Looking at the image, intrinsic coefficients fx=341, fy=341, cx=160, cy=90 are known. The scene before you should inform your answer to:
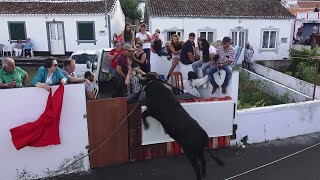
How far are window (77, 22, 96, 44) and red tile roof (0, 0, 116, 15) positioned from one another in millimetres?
771

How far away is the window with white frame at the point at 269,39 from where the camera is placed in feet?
73.3

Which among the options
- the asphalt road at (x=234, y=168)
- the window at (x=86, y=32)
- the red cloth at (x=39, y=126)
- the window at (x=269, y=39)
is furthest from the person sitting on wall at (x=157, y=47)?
the window at (x=269, y=39)

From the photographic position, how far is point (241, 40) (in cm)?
2223

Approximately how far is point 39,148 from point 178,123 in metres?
2.79

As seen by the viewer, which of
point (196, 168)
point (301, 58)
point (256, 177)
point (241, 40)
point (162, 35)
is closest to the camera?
point (196, 168)

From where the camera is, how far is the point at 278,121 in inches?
341

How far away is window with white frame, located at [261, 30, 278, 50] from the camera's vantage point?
880 inches

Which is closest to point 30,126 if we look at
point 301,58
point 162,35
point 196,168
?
point 196,168

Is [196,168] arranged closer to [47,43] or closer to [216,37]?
[216,37]

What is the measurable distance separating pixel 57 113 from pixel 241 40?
58.0 ft

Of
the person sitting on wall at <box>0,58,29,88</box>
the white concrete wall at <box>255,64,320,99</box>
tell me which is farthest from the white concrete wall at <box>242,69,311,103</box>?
the person sitting on wall at <box>0,58,29,88</box>

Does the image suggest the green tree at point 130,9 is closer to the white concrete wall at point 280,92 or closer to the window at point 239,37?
the window at point 239,37

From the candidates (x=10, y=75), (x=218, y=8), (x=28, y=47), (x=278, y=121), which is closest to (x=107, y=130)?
(x=10, y=75)

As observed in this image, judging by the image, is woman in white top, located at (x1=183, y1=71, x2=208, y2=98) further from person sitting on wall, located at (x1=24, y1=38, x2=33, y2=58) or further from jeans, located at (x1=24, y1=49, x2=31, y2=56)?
jeans, located at (x1=24, y1=49, x2=31, y2=56)
